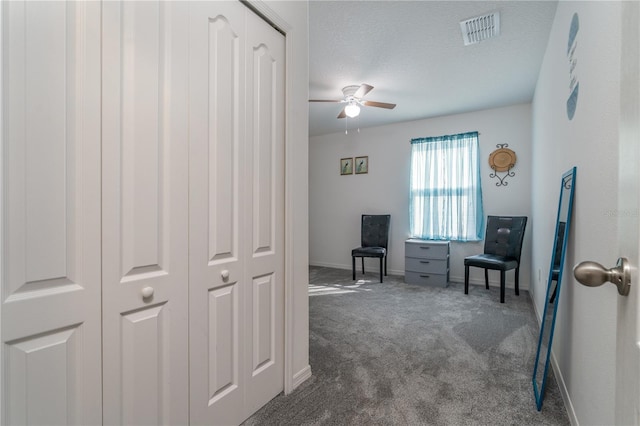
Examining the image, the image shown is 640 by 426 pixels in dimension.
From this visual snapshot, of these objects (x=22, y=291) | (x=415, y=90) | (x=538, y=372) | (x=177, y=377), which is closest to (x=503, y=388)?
(x=538, y=372)

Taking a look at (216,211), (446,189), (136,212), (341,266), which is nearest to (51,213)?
(136,212)

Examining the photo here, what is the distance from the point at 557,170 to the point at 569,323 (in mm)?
1053

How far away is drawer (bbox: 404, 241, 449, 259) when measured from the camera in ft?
14.1

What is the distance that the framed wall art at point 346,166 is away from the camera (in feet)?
18.3

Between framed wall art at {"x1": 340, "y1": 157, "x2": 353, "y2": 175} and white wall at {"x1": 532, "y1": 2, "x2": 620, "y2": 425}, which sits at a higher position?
framed wall art at {"x1": 340, "y1": 157, "x2": 353, "y2": 175}

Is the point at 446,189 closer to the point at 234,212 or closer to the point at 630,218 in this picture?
the point at 234,212

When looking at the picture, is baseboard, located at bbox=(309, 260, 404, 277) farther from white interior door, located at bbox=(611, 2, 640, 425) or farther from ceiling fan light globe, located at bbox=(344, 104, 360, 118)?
white interior door, located at bbox=(611, 2, 640, 425)

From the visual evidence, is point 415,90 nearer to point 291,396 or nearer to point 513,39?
point 513,39

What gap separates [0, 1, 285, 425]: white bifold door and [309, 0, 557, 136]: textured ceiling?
1065 millimetres

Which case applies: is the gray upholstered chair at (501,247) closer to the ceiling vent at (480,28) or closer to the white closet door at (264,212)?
the ceiling vent at (480,28)

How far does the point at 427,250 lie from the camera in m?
4.41

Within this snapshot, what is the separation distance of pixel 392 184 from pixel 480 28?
292 cm

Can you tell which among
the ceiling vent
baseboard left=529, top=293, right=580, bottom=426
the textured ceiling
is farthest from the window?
baseboard left=529, top=293, right=580, bottom=426

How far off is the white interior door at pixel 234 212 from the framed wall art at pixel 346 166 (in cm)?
390
